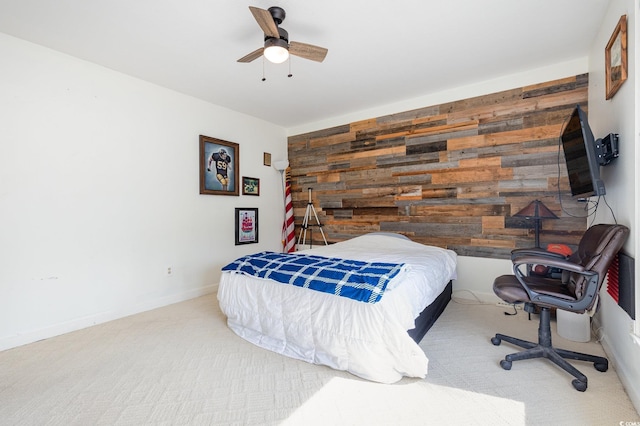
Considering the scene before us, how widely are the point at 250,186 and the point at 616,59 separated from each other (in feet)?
13.5

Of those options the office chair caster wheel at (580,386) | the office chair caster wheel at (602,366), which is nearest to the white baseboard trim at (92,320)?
the office chair caster wheel at (580,386)

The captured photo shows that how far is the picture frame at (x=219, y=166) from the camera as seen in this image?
3918mm

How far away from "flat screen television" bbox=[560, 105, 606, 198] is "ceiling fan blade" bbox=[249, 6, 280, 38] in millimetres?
2141

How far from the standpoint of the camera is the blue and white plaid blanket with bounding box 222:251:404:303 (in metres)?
1.95

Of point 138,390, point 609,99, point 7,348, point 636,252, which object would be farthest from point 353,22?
point 7,348

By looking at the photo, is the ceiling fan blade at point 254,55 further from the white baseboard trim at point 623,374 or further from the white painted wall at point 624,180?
the white baseboard trim at point 623,374

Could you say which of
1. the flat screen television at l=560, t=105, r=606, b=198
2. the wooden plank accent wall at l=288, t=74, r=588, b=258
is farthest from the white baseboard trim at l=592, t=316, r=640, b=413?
the wooden plank accent wall at l=288, t=74, r=588, b=258

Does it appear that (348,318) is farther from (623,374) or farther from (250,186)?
(250,186)

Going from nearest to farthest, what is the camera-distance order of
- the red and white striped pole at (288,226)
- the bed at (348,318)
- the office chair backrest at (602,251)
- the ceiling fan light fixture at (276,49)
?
1. the office chair backrest at (602,251)
2. the bed at (348,318)
3. the ceiling fan light fixture at (276,49)
4. the red and white striped pole at (288,226)

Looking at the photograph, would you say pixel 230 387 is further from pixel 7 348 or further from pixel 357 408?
pixel 7 348

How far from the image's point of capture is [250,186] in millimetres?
4574

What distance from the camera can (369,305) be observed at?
189 centimetres

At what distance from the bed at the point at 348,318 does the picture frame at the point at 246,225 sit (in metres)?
1.69

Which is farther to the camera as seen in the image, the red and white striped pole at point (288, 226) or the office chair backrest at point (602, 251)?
the red and white striped pole at point (288, 226)
